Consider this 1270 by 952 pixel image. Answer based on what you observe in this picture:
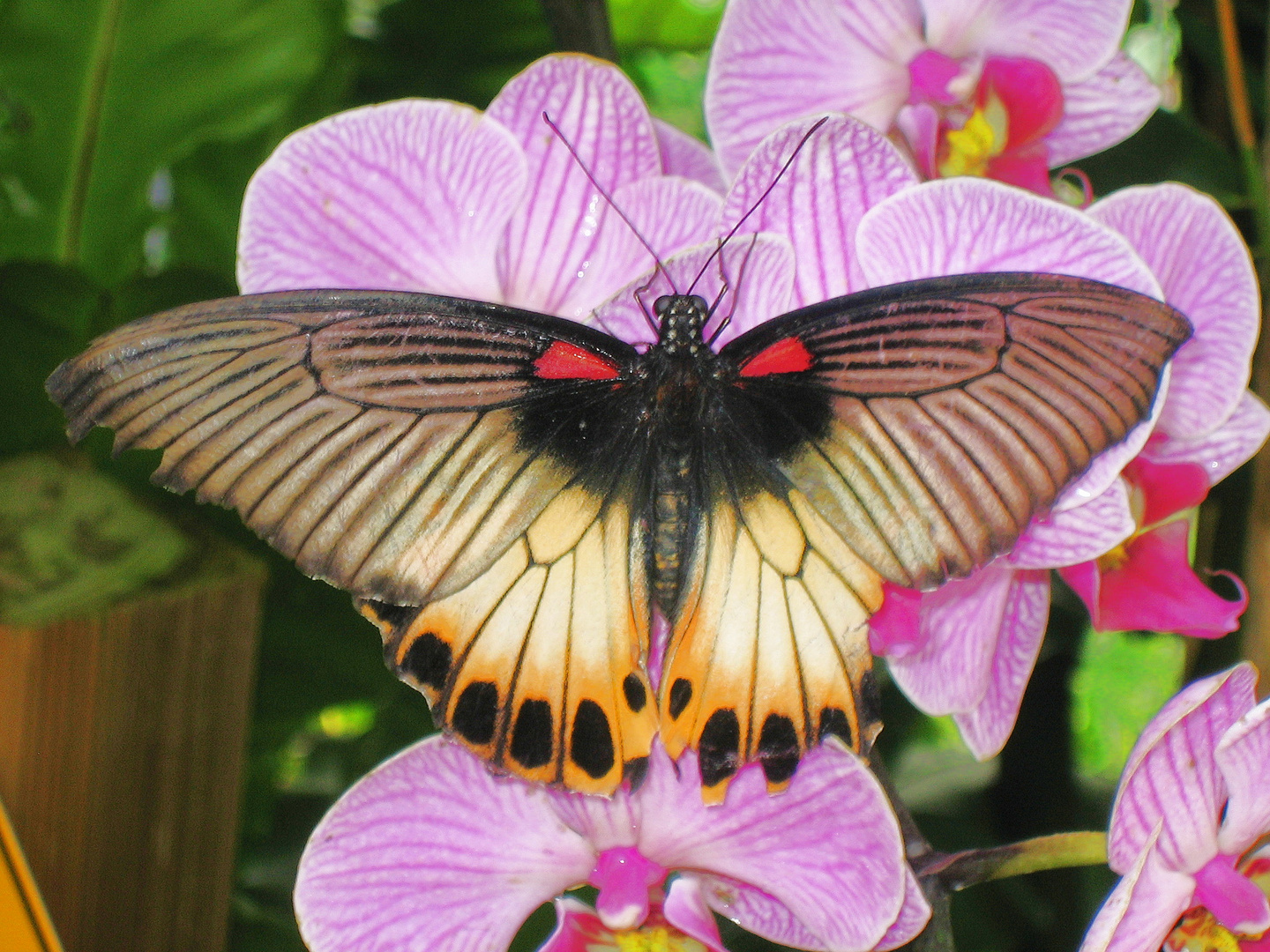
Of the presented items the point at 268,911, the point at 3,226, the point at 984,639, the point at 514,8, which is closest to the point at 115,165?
the point at 3,226


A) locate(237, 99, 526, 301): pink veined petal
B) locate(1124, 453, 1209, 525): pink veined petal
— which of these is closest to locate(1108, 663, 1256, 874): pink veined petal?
locate(1124, 453, 1209, 525): pink veined petal

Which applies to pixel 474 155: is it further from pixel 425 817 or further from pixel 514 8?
pixel 514 8

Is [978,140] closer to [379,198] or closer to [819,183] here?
[819,183]

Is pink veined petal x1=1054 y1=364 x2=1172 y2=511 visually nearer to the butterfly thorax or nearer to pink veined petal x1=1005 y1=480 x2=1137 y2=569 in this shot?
pink veined petal x1=1005 y1=480 x2=1137 y2=569

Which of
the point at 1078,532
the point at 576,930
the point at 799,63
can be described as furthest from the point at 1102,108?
the point at 576,930

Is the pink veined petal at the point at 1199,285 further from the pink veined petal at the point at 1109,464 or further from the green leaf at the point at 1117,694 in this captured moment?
the green leaf at the point at 1117,694
